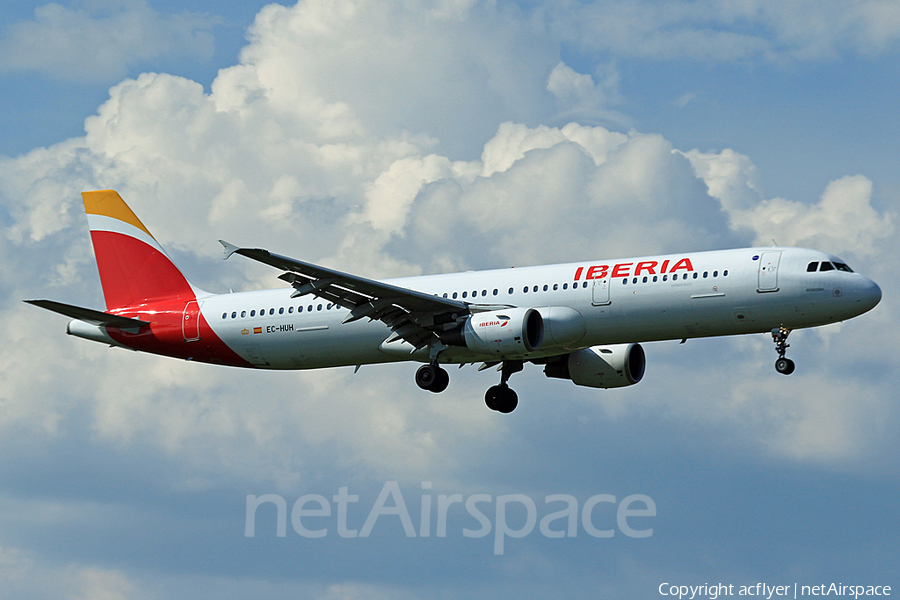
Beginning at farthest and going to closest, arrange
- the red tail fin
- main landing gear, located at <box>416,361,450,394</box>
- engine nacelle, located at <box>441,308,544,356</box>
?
the red tail fin
main landing gear, located at <box>416,361,450,394</box>
engine nacelle, located at <box>441,308,544,356</box>

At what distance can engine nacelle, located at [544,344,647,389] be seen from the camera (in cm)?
5066

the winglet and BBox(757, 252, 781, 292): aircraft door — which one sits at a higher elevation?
BBox(757, 252, 781, 292): aircraft door

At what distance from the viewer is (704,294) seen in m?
41.8

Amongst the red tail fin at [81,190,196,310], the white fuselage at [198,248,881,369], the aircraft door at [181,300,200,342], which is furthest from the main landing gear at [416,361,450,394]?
the red tail fin at [81,190,196,310]

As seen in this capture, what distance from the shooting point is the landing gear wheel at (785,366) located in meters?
42.1

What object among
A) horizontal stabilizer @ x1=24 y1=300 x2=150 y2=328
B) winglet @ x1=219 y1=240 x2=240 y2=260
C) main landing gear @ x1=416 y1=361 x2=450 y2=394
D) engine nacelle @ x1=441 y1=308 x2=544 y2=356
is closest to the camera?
winglet @ x1=219 y1=240 x2=240 y2=260

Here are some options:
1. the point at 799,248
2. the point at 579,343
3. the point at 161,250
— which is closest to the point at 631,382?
the point at 579,343

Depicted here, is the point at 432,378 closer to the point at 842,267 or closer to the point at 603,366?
the point at 603,366

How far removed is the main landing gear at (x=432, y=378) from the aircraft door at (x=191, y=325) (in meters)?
9.99

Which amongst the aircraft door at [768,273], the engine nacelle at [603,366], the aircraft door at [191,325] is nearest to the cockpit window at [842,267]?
the aircraft door at [768,273]

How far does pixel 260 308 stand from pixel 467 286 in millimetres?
8939

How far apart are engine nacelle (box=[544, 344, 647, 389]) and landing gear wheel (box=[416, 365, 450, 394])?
6.20 m

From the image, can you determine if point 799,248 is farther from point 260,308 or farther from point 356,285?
point 260,308

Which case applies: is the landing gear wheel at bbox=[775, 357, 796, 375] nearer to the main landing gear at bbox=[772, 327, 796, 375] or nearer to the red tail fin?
the main landing gear at bbox=[772, 327, 796, 375]
